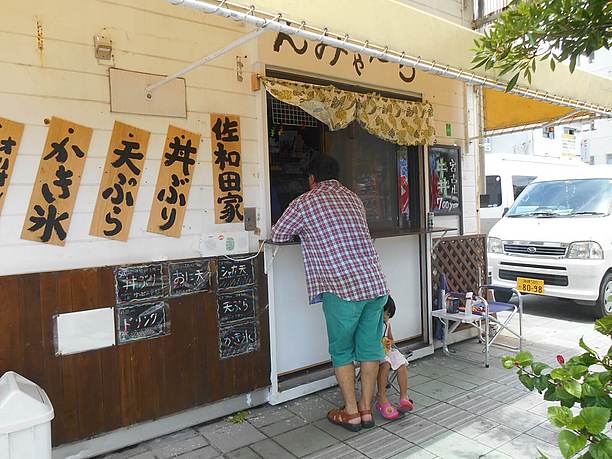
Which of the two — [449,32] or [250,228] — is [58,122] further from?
[449,32]

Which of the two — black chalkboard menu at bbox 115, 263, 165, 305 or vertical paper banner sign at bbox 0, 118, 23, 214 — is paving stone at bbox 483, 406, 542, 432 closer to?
black chalkboard menu at bbox 115, 263, 165, 305

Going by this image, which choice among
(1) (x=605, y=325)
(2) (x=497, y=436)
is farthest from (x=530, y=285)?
(1) (x=605, y=325)

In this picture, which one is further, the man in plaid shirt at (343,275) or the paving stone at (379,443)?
the man in plaid shirt at (343,275)

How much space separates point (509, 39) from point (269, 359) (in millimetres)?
2755

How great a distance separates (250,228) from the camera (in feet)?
11.7

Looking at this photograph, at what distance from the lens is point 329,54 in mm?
4027

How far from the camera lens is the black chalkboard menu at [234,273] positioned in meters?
3.42

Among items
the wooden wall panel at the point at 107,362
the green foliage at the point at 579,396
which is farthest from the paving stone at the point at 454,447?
the green foliage at the point at 579,396

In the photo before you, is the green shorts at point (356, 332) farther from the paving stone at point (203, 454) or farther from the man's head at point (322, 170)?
the paving stone at point (203, 454)

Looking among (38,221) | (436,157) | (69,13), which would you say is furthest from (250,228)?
(436,157)

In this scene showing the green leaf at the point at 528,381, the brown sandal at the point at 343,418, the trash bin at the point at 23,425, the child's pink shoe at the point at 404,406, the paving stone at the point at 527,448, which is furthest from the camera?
the child's pink shoe at the point at 404,406

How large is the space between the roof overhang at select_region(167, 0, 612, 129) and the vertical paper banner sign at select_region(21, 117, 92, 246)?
4.06ft

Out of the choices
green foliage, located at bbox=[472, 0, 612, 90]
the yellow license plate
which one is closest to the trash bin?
green foliage, located at bbox=[472, 0, 612, 90]

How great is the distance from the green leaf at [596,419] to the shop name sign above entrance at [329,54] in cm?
292
